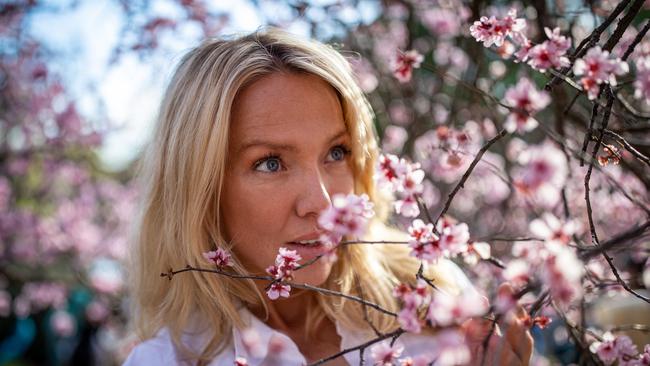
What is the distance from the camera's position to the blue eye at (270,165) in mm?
1492

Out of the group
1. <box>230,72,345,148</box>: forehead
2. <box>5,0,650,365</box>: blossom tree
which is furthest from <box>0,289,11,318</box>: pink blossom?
<box>230,72,345,148</box>: forehead

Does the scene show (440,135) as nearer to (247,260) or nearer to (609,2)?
(247,260)

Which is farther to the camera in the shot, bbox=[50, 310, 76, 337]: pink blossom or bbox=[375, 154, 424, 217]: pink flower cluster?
bbox=[50, 310, 76, 337]: pink blossom

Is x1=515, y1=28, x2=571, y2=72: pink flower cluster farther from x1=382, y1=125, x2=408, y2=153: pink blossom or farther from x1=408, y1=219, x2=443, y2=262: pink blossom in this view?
x1=382, y1=125, x2=408, y2=153: pink blossom

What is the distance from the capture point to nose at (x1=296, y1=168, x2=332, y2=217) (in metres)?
1.38

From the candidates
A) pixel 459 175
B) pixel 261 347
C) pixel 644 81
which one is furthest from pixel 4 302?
pixel 644 81

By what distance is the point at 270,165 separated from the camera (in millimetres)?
1501

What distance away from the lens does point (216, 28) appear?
3164 mm

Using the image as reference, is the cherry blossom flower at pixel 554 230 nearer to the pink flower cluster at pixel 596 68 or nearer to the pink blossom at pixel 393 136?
the pink flower cluster at pixel 596 68

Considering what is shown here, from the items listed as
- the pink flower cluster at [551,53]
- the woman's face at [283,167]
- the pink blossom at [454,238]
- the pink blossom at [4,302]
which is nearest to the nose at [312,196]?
the woman's face at [283,167]

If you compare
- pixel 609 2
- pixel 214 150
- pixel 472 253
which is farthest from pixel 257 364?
pixel 609 2

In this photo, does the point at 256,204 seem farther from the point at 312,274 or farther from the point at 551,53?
the point at 551,53

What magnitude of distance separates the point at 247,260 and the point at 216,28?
6.26 feet

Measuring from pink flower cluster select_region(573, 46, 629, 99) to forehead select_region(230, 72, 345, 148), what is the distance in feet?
2.26
